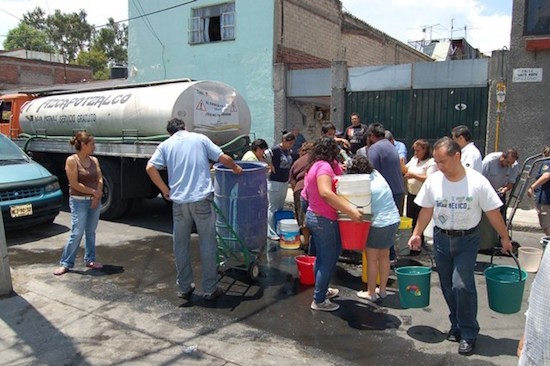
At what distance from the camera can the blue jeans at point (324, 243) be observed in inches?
173

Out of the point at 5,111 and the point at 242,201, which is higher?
the point at 5,111

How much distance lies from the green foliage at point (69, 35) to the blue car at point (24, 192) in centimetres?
5086

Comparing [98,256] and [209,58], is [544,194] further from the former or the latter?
[209,58]

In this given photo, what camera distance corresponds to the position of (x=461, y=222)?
3635 millimetres

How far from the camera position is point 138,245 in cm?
715

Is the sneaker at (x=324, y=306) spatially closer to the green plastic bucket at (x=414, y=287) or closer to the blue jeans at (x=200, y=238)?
the green plastic bucket at (x=414, y=287)

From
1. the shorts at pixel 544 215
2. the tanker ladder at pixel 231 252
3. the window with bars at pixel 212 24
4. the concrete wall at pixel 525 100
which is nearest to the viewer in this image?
the tanker ladder at pixel 231 252

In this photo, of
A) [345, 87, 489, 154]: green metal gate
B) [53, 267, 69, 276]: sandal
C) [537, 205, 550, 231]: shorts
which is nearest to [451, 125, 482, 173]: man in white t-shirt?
[537, 205, 550, 231]: shorts

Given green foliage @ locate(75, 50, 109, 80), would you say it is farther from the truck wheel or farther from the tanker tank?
the truck wheel

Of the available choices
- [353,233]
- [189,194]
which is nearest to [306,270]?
[353,233]

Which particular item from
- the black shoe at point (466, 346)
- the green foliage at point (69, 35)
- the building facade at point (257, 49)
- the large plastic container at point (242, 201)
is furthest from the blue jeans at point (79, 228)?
the green foliage at point (69, 35)

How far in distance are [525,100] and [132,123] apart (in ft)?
25.8

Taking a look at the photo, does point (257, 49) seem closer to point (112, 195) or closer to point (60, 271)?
point (112, 195)

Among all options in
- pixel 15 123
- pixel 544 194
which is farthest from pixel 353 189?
pixel 15 123
